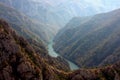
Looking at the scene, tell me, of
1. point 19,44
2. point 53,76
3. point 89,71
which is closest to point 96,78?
point 89,71

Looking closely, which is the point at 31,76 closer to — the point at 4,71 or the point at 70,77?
the point at 4,71

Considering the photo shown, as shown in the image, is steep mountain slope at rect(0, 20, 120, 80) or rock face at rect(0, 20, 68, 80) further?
steep mountain slope at rect(0, 20, 120, 80)

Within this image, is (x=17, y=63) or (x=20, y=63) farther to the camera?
(x=17, y=63)

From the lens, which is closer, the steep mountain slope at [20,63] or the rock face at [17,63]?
the rock face at [17,63]

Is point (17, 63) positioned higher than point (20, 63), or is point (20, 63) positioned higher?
point (20, 63)

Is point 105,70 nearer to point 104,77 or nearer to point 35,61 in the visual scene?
point 104,77

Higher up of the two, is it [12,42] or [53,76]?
[12,42]

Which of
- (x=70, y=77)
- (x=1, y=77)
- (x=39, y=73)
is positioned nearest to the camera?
(x=1, y=77)

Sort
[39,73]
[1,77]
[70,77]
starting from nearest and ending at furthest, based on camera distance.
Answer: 1. [1,77]
2. [39,73]
3. [70,77]

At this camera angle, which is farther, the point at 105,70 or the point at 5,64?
the point at 105,70

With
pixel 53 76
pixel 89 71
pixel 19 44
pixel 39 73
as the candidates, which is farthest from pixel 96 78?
pixel 19 44
